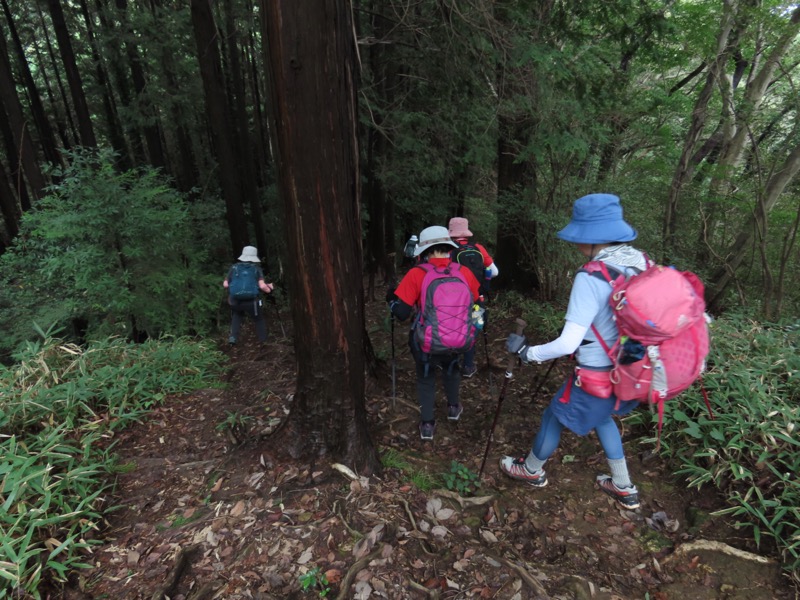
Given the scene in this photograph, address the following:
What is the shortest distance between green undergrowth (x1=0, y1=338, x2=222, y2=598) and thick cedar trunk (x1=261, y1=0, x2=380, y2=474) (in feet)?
4.49

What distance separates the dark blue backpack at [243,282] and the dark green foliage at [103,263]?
1.89 metres

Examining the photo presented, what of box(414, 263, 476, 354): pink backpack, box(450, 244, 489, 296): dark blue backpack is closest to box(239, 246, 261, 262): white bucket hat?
box(450, 244, 489, 296): dark blue backpack

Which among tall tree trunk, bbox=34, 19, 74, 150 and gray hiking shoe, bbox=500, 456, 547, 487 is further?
tall tree trunk, bbox=34, 19, 74, 150

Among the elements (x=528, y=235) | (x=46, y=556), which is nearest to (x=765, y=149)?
(x=528, y=235)

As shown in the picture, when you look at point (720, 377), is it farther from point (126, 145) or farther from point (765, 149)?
point (126, 145)

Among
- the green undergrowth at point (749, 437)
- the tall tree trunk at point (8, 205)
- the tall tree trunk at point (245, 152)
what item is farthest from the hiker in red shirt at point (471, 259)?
the tall tree trunk at point (8, 205)

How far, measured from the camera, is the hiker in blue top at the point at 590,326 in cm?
234

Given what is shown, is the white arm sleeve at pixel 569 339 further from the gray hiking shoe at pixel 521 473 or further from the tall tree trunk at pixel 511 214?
the tall tree trunk at pixel 511 214

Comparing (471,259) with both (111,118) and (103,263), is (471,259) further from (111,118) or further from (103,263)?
(111,118)

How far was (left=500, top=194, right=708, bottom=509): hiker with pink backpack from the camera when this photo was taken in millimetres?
2133

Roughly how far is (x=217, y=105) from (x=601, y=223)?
8495 mm

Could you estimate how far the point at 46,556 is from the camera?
2232mm

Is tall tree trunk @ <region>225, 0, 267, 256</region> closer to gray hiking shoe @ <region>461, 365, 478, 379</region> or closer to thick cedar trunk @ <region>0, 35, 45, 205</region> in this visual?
thick cedar trunk @ <region>0, 35, 45, 205</region>

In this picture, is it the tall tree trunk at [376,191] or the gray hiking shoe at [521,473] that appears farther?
the tall tree trunk at [376,191]
